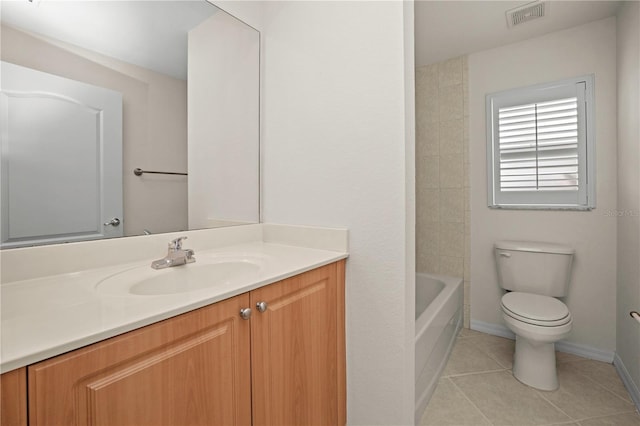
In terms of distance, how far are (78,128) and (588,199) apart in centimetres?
279

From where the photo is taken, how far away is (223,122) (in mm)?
1467

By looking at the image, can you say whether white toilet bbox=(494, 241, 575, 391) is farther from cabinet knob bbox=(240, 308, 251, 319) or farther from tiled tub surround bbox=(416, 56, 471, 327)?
cabinet knob bbox=(240, 308, 251, 319)

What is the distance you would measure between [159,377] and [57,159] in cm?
81

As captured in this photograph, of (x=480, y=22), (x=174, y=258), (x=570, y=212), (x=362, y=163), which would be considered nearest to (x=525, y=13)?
(x=480, y=22)

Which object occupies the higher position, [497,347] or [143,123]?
[143,123]

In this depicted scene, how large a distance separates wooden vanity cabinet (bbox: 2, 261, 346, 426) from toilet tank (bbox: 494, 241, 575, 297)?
1.50 metres

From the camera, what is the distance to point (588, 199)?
6.37 ft

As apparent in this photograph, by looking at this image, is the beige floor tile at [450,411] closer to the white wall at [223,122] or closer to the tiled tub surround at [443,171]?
the tiled tub surround at [443,171]

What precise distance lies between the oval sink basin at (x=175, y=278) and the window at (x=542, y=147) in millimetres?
2027

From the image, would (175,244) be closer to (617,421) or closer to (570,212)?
(617,421)

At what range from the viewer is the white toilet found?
162 centimetres

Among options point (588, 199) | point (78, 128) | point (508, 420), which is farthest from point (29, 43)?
point (588, 199)

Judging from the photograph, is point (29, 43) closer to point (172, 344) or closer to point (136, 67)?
point (136, 67)

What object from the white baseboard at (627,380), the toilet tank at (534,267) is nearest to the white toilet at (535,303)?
the toilet tank at (534,267)
